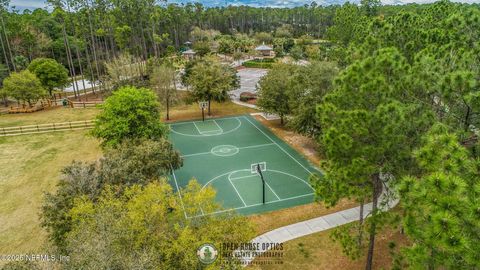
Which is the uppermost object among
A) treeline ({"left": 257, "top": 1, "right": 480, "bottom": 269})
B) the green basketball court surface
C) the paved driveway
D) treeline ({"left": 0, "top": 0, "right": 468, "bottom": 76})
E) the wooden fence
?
treeline ({"left": 0, "top": 0, "right": 468, "bottom": 76})

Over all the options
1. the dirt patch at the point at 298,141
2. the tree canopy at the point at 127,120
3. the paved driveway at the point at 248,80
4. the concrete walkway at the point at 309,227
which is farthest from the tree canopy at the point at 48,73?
the concrete walkway at the point at 309,227

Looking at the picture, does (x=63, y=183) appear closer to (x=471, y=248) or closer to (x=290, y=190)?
(x=290, y=190)

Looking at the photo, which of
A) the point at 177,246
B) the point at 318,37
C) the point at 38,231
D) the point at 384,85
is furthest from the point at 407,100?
the point at 318,37

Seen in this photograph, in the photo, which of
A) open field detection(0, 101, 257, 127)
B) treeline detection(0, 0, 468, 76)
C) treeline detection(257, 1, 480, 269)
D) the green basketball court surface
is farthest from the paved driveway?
treeline detection(257, 1, 480, 269)

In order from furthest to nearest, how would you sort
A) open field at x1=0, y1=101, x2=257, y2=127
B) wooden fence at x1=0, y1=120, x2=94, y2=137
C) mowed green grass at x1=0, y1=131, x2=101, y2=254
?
open field at x1=0, y1=101, x2=257, y2=127
wooden fence at x1=0, y1=120, x2=94, y2=137
mowed green grass at x1=0, y1=131, x2=101, y2=254

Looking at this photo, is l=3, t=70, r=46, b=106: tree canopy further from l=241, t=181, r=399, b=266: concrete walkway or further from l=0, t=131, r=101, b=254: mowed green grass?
l=241, t=181, r=399, b=266: concrete walkway

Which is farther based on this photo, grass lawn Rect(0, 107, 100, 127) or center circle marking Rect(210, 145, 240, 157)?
grass lawn Rect(0, 107, 100, 127)

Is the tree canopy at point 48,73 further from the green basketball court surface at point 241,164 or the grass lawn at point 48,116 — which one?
the green basketball court surface at point 241,164
